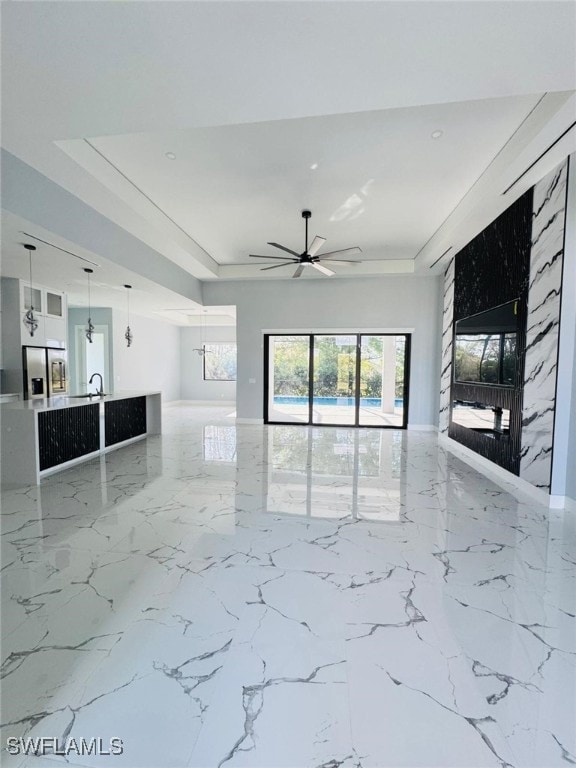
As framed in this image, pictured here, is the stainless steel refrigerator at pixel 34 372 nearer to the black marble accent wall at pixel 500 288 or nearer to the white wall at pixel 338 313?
the white wall at pixel 338 313

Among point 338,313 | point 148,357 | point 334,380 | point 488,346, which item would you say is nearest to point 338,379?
point 334,380

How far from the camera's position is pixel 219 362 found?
12.0 meters

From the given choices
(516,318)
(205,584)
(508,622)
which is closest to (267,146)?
(516,318)

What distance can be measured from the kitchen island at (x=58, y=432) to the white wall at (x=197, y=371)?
5630 millimetres

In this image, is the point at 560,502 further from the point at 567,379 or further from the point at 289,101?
the point at 289,101

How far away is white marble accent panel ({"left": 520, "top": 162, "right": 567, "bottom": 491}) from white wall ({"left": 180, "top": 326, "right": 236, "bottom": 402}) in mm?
9207

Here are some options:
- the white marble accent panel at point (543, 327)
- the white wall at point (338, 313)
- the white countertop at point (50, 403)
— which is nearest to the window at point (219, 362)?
the white wall at point (338, 313)

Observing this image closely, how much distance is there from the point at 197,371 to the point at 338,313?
6291 millimetres

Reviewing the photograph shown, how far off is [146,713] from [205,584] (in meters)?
0.80

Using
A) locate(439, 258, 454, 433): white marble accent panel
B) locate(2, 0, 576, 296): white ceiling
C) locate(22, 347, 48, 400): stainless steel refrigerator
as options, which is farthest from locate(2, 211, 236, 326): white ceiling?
locate(439, 258, 454, 433): white marble accent panel

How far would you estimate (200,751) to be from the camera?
124cm

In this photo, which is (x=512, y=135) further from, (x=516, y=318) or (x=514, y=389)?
(x=514, y=389)

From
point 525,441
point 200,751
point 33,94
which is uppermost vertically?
point 33,94

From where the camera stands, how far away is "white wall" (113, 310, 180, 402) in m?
9.41
